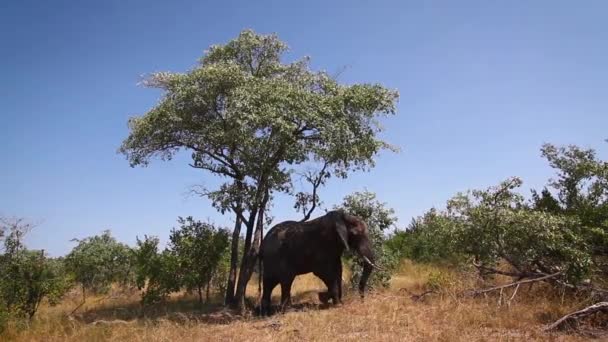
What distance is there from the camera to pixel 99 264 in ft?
75.8

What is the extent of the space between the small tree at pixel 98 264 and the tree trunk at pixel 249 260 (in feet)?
32.5

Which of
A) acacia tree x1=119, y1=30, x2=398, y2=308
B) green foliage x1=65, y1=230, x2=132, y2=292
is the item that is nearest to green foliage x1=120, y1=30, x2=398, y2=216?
acacia tree x1=119, y1=30, x2=398, y2=308

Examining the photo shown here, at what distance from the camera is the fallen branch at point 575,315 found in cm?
893

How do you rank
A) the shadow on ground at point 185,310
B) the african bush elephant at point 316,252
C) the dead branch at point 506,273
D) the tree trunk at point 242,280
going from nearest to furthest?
the dead branch at point 506,273
the shadow on ground at point 185,310
the african bush elephant at point 316,252
the tree trunk at point 242,280

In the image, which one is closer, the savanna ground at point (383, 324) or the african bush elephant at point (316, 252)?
the savanna ground at point (383, 324)

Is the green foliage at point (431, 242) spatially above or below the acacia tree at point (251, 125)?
below

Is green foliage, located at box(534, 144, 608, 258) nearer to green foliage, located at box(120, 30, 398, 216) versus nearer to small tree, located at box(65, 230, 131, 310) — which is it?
green foliage, located at box(120, 30, 398, 216)

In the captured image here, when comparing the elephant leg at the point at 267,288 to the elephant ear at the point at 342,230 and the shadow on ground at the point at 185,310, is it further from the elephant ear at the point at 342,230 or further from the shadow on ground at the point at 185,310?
the elephant ear at the point at 342,230

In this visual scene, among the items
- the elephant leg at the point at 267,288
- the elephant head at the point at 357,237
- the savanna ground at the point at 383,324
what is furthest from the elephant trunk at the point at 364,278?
the elephant leg at the point at 267,288

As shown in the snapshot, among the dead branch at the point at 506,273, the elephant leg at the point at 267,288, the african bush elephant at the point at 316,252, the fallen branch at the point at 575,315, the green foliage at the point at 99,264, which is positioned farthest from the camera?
the green foliage at the point at 99,264

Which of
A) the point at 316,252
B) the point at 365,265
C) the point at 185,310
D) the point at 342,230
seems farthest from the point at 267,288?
the point at 185,310

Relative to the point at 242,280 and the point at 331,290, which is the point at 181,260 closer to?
the point at 242,280

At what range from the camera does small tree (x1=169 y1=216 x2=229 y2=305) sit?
54.5 ft

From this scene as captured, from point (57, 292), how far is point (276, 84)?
33.6 feet
